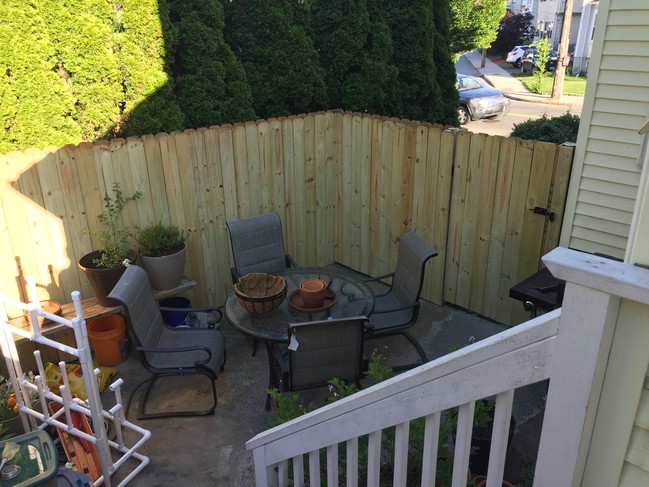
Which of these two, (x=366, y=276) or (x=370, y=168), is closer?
(x=370, y=168)

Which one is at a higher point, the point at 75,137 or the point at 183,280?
the point at 75,137

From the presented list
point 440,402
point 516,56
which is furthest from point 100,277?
point 516,56

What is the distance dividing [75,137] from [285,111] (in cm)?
253

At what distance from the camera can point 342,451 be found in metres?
2.89

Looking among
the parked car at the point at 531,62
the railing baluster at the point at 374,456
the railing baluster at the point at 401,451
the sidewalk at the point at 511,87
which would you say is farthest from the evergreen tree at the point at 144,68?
the parked car at the point at 531,62

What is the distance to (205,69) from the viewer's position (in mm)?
5801

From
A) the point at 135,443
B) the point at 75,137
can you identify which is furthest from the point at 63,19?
the point at 135,443

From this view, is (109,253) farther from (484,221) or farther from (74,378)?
(484,221)

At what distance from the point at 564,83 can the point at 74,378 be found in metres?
24.6

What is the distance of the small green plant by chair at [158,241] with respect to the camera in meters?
4.80

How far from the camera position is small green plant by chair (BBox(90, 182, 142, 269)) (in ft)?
14.9

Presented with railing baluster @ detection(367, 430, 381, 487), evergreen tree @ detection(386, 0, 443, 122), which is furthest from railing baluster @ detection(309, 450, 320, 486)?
evergreen tree @ detection(386, 0, 443, 122)

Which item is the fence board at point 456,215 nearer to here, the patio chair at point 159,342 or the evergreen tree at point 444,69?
the patio chair at point 159,342

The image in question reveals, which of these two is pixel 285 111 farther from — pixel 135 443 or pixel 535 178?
pixel 135 443
